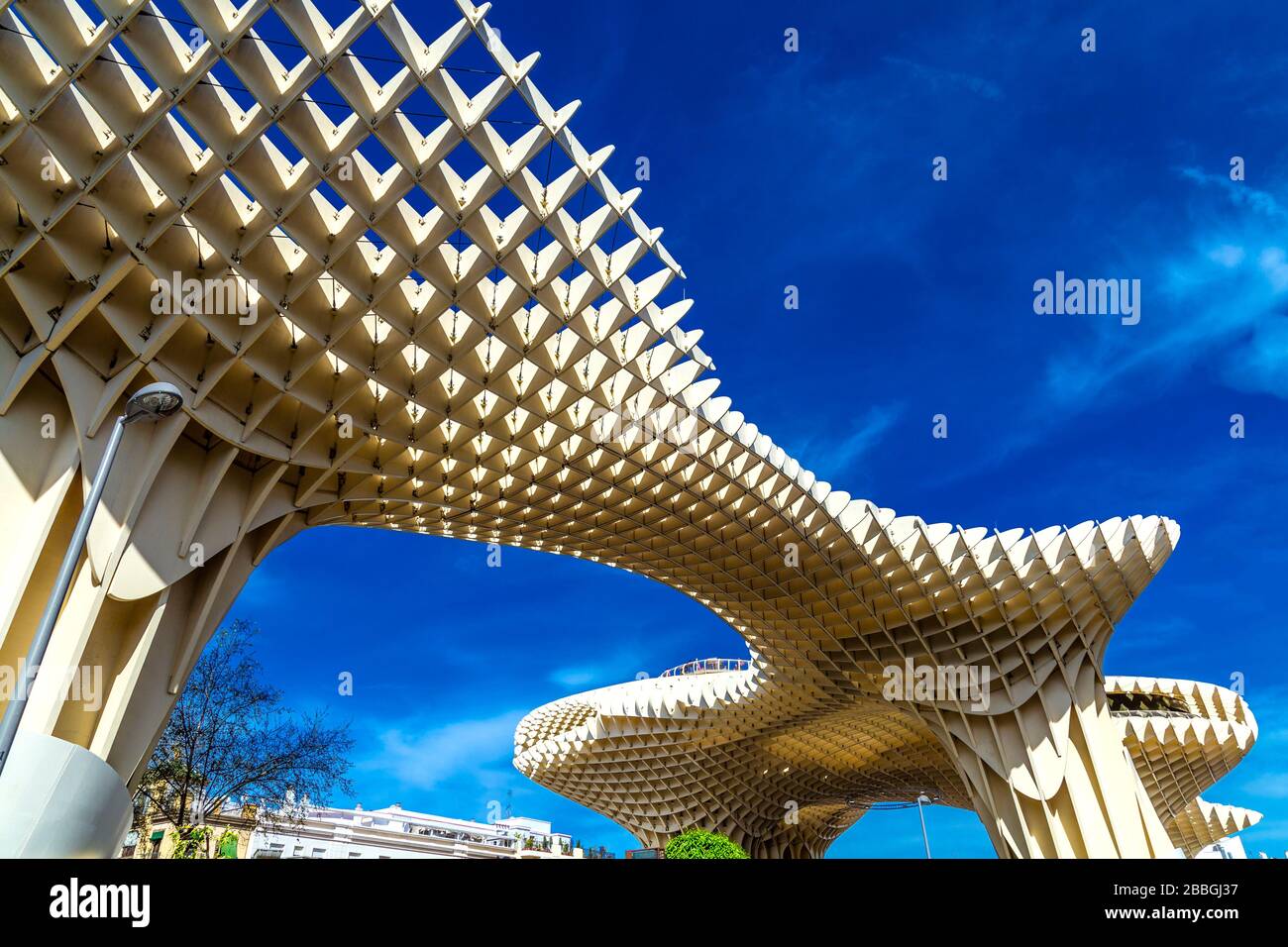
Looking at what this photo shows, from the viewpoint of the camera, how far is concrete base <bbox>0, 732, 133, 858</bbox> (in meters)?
12.6

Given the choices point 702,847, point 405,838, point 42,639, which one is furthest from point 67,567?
point 405,838

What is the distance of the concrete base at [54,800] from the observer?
41.4 ft

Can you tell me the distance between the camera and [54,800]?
13211mm

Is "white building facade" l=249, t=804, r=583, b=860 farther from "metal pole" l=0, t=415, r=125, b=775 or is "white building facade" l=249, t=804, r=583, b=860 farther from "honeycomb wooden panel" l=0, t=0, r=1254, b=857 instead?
"metal pole" l=0, t=415, r=125, b=775

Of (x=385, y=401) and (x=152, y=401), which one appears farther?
(x=385, y=401)

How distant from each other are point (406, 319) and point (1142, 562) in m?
30.1

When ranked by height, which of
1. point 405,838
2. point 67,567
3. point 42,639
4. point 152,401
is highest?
point 152,401

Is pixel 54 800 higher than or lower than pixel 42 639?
lower

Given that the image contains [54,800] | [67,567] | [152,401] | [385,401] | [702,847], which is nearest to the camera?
[67,567]

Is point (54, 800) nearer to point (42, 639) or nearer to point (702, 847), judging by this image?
point (42, 639)

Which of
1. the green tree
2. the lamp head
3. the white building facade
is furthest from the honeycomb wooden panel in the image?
the white building facade

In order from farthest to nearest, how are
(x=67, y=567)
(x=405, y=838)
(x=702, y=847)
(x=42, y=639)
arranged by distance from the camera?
(x=405, y=838), (x=702, y=847), (x=67, y=567), (x=42, y=639)
